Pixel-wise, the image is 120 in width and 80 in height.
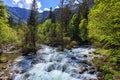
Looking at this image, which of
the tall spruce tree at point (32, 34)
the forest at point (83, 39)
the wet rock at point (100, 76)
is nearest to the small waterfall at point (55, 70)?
the forest at point (83, 39)

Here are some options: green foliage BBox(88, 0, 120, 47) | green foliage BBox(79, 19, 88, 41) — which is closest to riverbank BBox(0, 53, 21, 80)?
green foliage BBox(88, 0, 120, 47)

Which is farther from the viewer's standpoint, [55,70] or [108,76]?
[55,70]

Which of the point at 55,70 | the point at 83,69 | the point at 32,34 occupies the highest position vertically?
the point at 32,34

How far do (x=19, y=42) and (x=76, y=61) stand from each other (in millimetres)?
24829

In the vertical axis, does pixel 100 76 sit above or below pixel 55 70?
below

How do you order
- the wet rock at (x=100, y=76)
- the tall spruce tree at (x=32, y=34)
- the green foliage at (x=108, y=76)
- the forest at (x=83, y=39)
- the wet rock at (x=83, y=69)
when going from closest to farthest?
the forest at (x=83, y=39) < the green foliage at (x=108, y=76) < the wet rock at (x=100, y=76) < the wet rock at (x=83, y=69) < the tall spruce tree at (x=32, y=34)

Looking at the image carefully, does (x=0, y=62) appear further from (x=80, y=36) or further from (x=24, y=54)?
(x=80, y=36)

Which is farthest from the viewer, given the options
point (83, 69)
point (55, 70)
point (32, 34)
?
point (32, 34)

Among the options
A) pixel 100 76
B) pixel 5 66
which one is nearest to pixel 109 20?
pixel 100 76

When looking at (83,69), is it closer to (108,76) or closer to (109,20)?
(108,76)

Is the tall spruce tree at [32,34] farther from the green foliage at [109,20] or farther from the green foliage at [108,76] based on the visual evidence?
the green foliage at [109,20]

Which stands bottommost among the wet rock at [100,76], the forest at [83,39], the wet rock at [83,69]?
the wet rock at [100,76]

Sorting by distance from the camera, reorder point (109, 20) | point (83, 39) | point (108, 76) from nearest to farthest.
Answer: point (109, 20)
point (108, 76)
point (83, 39)

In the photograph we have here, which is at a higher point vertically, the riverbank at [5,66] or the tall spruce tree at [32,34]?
the tall spruce tree at [32,34]
